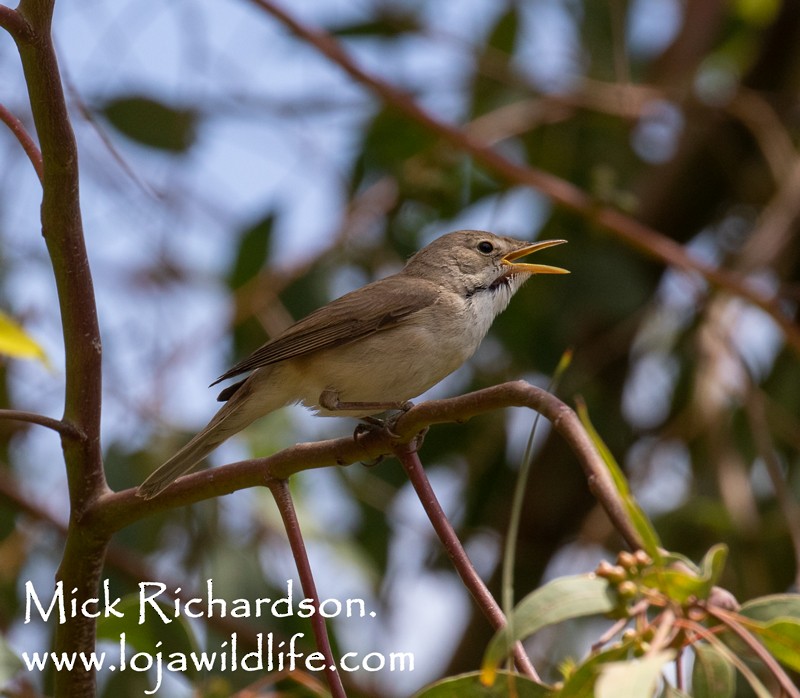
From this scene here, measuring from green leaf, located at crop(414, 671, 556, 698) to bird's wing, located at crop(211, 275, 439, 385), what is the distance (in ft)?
5.61

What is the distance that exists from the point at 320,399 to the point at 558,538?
2457 mm

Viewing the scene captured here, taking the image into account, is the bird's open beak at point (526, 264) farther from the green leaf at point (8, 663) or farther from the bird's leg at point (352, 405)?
the green leaf at point (8, 663)

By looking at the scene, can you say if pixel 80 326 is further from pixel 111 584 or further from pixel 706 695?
pixel 111 584

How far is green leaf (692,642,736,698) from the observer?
70.3 inches

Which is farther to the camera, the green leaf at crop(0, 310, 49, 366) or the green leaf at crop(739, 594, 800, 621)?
the green leaf at crop(0, 310, 49, 366)

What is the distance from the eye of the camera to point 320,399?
3.57 meters

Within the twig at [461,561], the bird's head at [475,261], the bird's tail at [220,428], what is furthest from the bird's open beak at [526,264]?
the twig at [461,561]

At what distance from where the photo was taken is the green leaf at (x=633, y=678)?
141 cm

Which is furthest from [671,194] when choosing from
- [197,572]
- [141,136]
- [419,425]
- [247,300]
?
[419,425]

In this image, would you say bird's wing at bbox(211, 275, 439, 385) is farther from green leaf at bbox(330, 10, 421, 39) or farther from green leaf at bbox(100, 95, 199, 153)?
green leaf at bbox(330, 10, 421, 39)

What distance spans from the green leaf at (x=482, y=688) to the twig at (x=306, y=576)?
163 mm

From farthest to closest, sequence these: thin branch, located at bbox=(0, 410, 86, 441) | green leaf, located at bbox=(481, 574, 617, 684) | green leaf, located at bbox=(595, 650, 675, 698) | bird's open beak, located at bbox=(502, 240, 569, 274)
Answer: bird's open beak, located at bbox=(502, 240, 569, 274) → thin branch, located at bbox=(0, 410, 86, 441) → green leaf, located at bbox=(481, 574, 617, 684) → green leaf, located at bbox=(595, 650, 675, 698)

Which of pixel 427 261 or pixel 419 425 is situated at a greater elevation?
pixel 427 261

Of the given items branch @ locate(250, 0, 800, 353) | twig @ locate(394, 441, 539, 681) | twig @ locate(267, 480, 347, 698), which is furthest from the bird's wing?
twig @ locate(394, 441, 539, 681)
